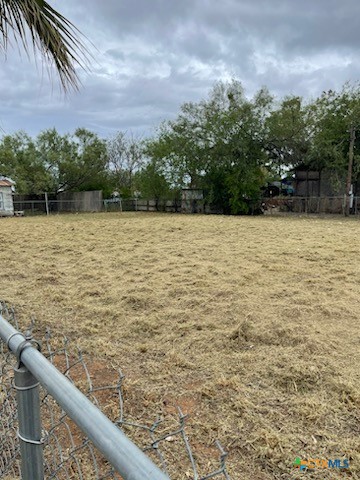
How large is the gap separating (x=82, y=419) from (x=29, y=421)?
323 mm

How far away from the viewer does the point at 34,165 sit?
22406 mm

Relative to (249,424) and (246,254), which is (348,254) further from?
(249,424)

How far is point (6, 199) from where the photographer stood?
20.1 meters

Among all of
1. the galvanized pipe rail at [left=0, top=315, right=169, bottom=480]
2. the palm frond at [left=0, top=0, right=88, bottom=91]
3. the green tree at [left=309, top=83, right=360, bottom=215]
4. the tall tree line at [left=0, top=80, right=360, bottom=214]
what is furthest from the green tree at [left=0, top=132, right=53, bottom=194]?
the galvanized pipe rail at [left=0, top=315, right=169, bottom=480]

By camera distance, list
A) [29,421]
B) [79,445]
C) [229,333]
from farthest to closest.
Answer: [229,333] → [79,445] → [29,421]

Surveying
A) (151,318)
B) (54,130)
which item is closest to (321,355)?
(151,318)

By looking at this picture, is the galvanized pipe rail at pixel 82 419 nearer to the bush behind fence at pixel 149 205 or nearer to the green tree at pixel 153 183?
the bush behind fence at pixel 149 205

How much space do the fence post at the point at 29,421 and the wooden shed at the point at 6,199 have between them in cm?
2126

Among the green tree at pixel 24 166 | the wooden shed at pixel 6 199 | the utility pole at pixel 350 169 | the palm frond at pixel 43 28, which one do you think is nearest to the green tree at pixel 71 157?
the green tree at pixel 24 166

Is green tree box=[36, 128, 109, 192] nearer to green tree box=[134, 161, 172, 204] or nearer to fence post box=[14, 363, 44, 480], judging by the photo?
green tree box=[134, 161, 172, 204]

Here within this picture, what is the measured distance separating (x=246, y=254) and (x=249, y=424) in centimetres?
466

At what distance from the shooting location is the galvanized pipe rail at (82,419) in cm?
58

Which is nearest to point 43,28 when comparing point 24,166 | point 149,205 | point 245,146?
point 245,146

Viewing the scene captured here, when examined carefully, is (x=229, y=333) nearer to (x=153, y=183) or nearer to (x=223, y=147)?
(x=223, y=147)
